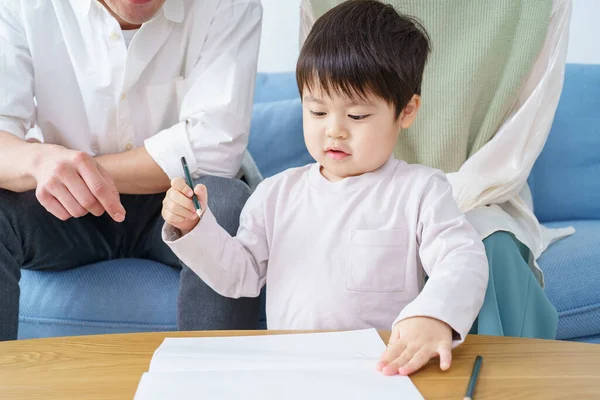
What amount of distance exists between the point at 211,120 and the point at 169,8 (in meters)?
0.27

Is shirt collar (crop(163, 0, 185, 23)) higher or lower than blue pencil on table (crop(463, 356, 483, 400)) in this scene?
higher

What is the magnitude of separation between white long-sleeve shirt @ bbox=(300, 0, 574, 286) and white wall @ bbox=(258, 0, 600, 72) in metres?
0.96

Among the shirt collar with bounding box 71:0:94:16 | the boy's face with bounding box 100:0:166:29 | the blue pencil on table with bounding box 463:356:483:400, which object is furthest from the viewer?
the shirt collar with bounding box 71:0:94:16

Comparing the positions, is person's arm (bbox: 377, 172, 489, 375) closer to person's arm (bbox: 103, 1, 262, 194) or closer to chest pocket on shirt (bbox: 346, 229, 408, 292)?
chest pocket on shirt (bbox: 346, 229, 408, 292)

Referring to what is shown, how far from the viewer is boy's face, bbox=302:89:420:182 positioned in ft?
3.64

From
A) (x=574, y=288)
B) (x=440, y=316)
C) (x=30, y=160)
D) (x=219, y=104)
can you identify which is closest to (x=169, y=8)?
(x=219, y=104)

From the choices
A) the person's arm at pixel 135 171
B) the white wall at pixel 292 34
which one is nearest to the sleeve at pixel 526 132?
the person's arm at pixel 135 171

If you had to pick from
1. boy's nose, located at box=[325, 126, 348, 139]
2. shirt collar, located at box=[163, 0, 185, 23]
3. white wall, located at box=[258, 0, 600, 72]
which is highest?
shirt collar, located at box=[163, 0, 185, 23]

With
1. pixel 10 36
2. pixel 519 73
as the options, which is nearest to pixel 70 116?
pixel 10 36

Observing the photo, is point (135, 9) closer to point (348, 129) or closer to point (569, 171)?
point (348, 129)

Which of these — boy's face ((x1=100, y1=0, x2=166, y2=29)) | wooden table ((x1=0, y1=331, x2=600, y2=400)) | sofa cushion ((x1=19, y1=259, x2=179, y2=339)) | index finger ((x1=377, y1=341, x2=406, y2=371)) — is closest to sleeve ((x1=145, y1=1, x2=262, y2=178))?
boy's face ((x1=100, y1=0, x2=166, y2=29))

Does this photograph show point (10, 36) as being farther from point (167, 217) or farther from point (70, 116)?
point (167, 217)

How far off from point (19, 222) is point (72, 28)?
45 centimetres

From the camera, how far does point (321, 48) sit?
1140 millimetres
